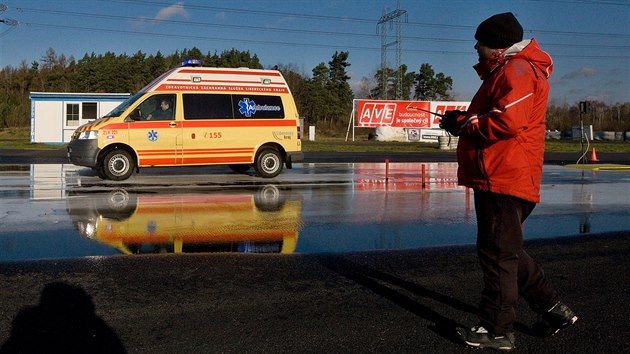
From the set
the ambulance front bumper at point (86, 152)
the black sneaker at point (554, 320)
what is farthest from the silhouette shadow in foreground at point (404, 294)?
the ambulance front bumper at point (86, 152)

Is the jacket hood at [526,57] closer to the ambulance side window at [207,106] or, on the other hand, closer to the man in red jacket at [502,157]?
the man in red jacket at [502,157]

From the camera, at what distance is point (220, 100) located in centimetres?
1552

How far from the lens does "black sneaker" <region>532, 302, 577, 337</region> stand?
4160 millimetres

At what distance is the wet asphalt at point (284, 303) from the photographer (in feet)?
13.3

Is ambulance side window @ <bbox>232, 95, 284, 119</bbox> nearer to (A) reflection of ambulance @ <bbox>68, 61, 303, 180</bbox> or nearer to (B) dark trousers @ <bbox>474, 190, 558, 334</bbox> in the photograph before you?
(A) reflection of ambulance @ <bbox>68, 61, 303, 180</bbox>

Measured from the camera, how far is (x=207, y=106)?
15391mm

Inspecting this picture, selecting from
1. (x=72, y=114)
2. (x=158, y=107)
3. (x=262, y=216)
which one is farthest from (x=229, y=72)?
(x=72, y=114)

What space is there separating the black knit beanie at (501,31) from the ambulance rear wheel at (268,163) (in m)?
12.0

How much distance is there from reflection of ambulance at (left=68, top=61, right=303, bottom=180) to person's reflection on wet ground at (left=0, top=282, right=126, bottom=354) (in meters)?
10.1

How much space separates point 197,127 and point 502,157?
11.9 meters

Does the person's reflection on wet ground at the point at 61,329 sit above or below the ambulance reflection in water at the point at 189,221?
below

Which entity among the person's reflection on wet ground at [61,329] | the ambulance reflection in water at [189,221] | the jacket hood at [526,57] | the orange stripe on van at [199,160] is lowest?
the person's reflection on wet ground at [61,329]

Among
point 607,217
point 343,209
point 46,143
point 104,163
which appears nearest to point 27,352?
point 343,209

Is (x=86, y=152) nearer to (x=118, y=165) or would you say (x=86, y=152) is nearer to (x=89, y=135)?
(x=89, y=135)
